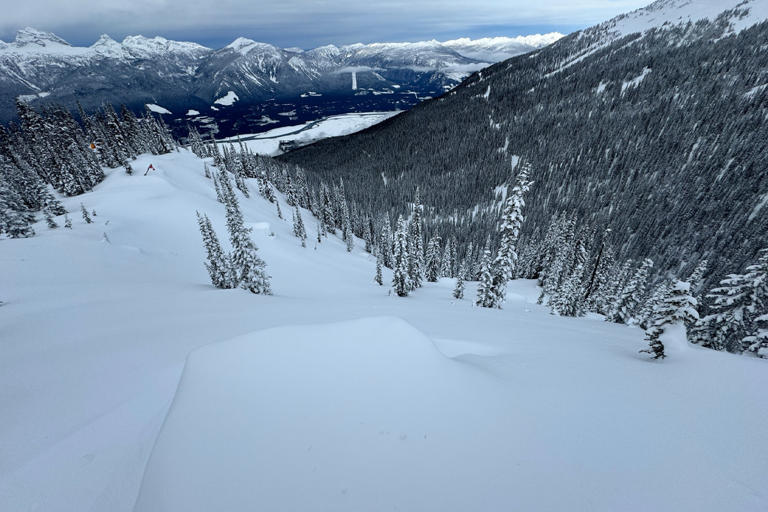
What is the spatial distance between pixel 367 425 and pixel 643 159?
184905 mm

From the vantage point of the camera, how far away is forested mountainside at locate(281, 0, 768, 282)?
104 m

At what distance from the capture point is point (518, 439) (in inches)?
161

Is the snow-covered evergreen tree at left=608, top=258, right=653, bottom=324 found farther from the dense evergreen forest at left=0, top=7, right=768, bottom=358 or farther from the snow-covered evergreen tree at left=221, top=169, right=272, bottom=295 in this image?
the snow-covered evergreen tree at left=221, top=169, right=272, bottom=295

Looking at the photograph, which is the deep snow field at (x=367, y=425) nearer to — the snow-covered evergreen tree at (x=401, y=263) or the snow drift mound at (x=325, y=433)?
the snow drift mound at (x=325, y=433)

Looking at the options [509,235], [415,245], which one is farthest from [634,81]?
[509,235]

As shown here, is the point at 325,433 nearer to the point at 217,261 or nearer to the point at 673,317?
the point at 673,317

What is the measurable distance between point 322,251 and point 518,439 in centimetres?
5939

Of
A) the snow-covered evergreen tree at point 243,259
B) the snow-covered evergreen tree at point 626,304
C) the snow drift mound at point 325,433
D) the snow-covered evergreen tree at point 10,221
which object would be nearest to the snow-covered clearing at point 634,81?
the snow-covered evergreen tree at point 626,304

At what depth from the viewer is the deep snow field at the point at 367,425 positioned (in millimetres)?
3289

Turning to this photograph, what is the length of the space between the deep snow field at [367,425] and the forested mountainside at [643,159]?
11488 cm

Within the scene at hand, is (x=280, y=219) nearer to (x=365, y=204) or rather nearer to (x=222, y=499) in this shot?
(x=365, y=204)

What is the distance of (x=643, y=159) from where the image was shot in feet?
449

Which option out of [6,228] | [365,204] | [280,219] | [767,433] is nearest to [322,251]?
[280,219]

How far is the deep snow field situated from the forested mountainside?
11488 centimetres
